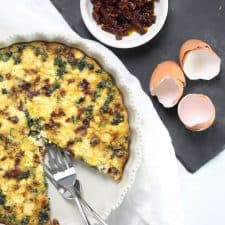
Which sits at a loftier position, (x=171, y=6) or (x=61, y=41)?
(x=61, y=41)

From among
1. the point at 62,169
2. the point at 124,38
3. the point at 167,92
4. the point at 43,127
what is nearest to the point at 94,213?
the point at 62,169

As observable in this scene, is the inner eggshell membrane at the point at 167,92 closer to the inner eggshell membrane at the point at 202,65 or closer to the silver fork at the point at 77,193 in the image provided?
the inner eggshell membrane at the point at 202,65

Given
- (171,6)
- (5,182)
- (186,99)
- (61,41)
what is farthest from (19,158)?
(171,6)

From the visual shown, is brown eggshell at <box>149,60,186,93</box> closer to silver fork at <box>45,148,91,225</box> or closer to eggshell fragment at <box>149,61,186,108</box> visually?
eggshell fragment at <box>149,61,186,108</box>

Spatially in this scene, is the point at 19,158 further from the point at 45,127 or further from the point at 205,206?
the point at 205,206

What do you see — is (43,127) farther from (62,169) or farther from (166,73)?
(166,73)

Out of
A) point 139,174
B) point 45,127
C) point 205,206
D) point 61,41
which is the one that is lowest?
point 205,206
